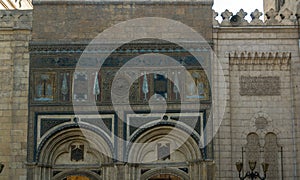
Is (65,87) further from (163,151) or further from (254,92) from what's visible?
(254,92)

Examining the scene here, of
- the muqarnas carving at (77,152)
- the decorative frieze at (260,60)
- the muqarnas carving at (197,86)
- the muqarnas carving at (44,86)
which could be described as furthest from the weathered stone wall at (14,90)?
the decorative frieze at (260,60)

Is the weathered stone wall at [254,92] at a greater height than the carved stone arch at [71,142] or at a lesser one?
greater

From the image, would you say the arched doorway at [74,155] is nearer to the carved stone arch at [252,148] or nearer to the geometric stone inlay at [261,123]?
the carved stone arch at [252,148]

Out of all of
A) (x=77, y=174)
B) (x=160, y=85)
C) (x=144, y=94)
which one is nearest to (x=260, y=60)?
(x=160, y=85)

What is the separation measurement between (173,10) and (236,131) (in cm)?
389

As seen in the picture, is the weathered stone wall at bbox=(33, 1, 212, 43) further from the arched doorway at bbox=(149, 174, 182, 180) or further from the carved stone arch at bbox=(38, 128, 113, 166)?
the arched doorway at bbox=(149, 174, 182, 180)

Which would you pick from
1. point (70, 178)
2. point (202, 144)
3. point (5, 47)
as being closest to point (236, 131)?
point (202, 144)

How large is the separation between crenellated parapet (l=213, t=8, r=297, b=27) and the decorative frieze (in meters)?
0.86

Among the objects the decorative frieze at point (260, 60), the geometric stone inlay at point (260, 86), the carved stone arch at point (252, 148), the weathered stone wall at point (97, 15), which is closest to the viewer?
the carved stone arch at point (252, 148)

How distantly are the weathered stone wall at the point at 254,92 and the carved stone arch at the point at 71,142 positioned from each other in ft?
10.1

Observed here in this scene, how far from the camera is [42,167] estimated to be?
1731 cm

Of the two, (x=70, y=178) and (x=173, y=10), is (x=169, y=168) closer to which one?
(x=70, y=178)

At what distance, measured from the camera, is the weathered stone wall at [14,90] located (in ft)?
56.8

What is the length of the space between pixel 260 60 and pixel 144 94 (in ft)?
11.2
